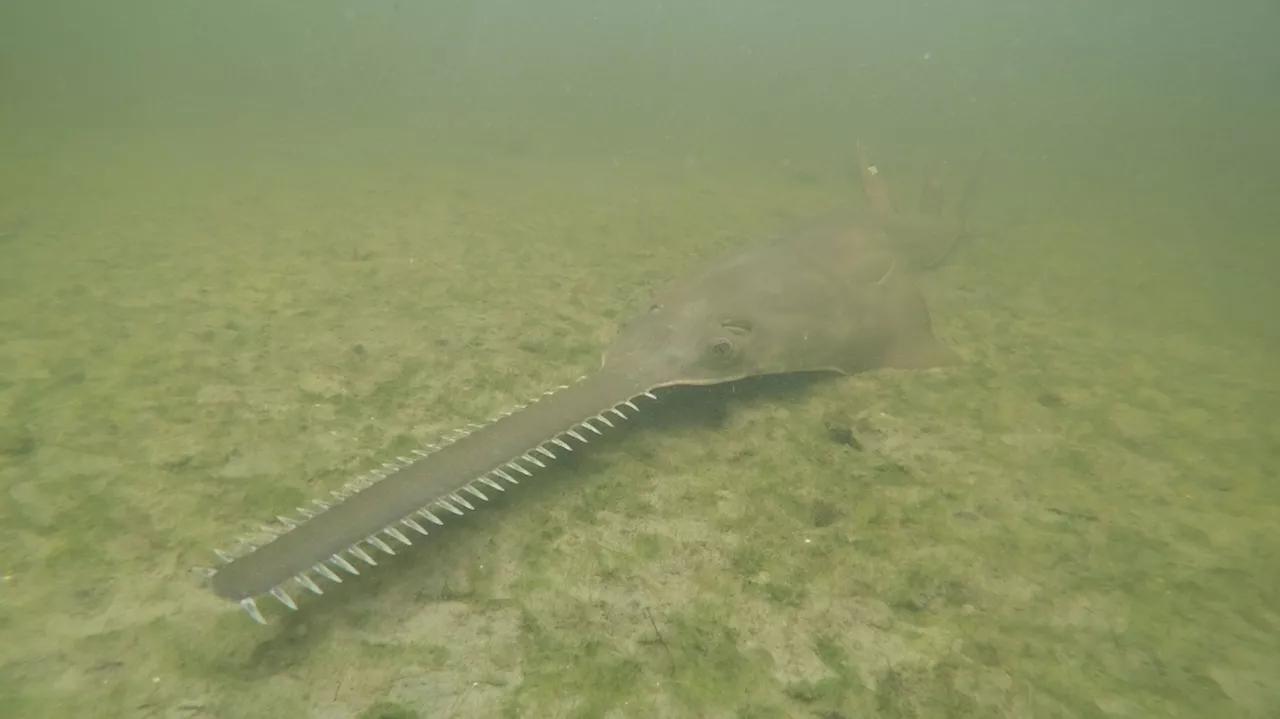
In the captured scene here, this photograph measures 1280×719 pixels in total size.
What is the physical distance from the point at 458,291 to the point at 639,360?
2.36 metres

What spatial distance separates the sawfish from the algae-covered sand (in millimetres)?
210

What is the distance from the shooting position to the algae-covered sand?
84.9 inches

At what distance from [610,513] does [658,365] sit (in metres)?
0.85

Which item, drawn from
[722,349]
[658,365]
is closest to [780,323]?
[722,349]

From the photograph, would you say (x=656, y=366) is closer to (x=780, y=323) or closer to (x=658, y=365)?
(x=658, y=365)

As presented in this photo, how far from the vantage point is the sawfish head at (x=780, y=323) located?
356 centimetres

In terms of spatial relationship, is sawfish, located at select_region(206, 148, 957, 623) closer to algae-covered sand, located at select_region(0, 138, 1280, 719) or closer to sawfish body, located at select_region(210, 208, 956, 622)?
sawfish body, located at select_region(210, 208, 956, 622)

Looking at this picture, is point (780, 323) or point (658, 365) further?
point (780, 323)

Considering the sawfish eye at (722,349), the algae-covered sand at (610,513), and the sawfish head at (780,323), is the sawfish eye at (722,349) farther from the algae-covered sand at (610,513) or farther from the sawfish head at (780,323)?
the algae-covered sand at (610,513)

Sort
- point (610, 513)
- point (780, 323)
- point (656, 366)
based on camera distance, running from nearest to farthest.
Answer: point (610, 513)
point (656, 366)
point (780, 323)

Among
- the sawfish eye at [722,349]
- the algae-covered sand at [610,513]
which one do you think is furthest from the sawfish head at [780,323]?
the algae-covered sand at [610,513]

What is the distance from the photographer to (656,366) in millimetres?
3436

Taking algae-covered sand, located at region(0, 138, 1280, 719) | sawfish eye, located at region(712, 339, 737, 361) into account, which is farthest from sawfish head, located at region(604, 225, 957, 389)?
algae-covered sand, located at region(0, 138, 1280, 719)

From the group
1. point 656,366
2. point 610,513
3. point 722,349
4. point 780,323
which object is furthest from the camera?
point 780,323
